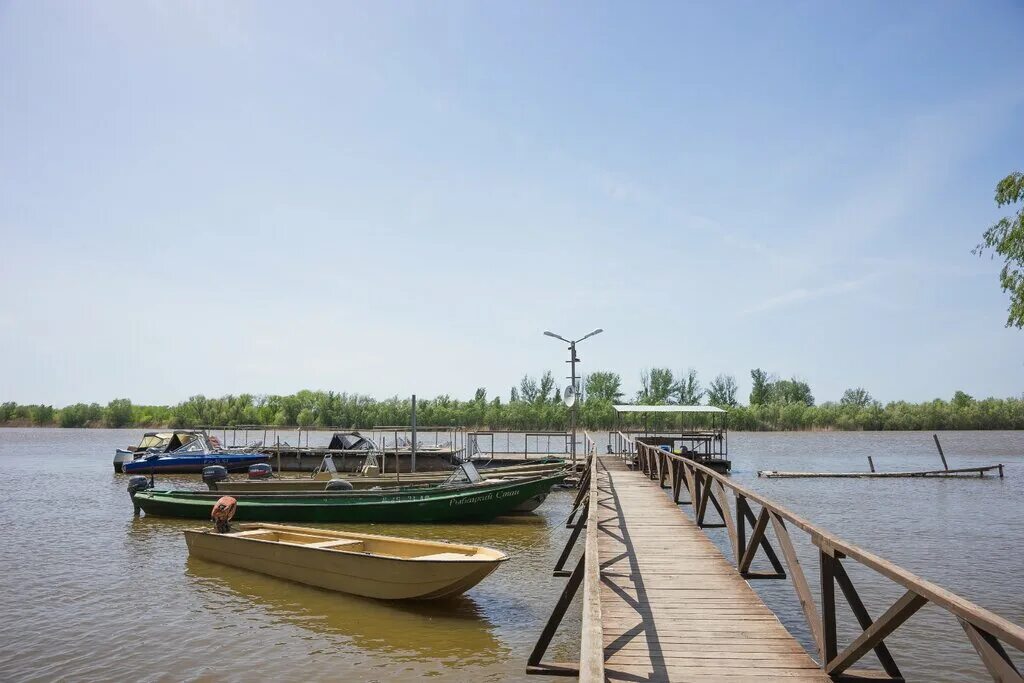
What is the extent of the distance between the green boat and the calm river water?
412mm

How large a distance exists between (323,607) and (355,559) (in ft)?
2.95

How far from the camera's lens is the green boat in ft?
63.1

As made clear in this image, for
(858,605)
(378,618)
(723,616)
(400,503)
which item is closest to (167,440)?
(400,503)

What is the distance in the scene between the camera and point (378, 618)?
10.6m

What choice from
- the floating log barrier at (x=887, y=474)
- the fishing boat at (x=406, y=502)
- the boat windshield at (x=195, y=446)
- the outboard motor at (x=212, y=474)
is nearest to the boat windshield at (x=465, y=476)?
the fishing boat at (x=406, y=502)

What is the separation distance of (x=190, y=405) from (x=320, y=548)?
96.6 m

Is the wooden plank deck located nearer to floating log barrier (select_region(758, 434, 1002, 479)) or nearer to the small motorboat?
floating log barrier (select_region(758, 434, 1002, 479))

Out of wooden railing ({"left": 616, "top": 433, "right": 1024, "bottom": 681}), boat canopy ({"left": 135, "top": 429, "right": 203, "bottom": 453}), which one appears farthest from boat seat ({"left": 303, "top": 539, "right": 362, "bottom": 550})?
boat canopy ({"left": 135, "top": 429, "right": 203, "bottom": 453})

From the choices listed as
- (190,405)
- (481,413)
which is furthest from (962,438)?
(190,405)

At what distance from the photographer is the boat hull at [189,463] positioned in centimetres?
3641

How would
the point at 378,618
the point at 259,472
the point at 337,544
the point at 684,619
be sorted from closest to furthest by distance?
the point at 684,619, the point at 378,618, the point at 337,544, the point at 259,472

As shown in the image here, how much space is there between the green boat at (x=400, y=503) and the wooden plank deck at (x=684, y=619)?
8950 mm

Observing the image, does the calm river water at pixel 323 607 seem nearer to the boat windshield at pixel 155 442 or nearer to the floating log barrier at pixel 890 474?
the floating log barrier at pixel 890 474

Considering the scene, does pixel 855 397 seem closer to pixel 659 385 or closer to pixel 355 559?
pixel 659 385
